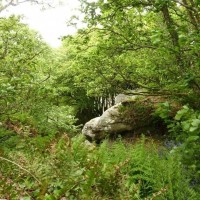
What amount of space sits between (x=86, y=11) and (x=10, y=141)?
2.46m

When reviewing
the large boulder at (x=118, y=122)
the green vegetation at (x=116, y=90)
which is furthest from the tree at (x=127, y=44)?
the large boulder at (x=118, y=122)

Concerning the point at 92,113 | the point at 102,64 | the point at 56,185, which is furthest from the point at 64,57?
the point at 56,185

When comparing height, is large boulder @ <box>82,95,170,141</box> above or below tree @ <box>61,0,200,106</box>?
below

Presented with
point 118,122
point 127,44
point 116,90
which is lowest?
point 118,122

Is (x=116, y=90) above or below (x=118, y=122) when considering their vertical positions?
above

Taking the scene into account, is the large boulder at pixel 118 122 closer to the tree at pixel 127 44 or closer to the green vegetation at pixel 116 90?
the green vegetation at pixel 116 90

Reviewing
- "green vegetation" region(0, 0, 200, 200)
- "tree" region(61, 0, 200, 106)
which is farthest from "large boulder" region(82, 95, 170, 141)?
"tree" region(61, 0, 200, 106)

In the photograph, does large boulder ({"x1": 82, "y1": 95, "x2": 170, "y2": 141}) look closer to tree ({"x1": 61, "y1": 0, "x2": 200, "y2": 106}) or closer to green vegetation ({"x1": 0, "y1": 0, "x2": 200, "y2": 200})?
green vegetation ({"x1": 0, "y1": 0, "x2": 200, "y2": 200})

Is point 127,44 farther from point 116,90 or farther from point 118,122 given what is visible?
point 118,122

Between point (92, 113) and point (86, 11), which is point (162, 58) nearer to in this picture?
point (86, 11)

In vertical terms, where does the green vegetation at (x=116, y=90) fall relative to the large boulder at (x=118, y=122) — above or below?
above

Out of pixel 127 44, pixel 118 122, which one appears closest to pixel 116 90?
pixel 127 44

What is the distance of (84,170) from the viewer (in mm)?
2725

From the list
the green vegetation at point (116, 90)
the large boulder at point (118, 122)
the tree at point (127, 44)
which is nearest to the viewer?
the green vegetation at point (116, 90)
